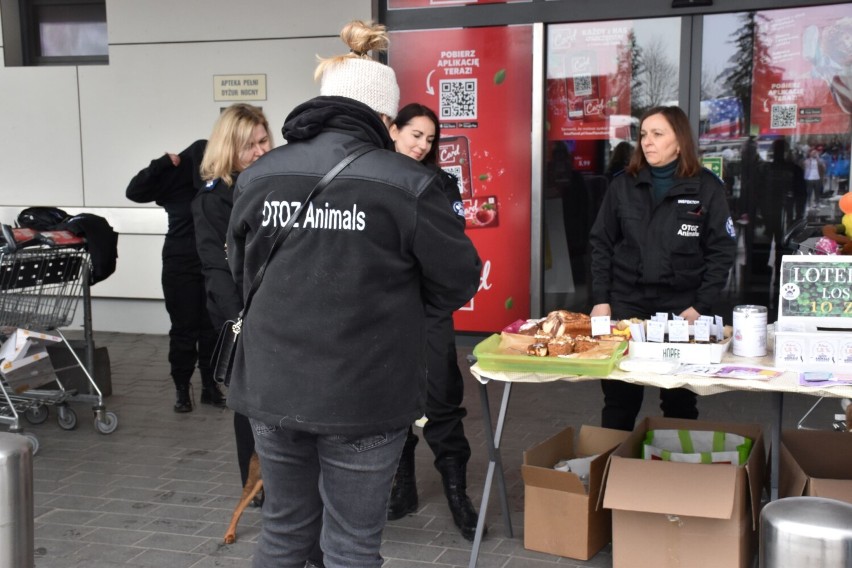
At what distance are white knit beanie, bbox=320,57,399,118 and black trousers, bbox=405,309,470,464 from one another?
1.52m

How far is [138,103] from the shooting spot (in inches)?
348

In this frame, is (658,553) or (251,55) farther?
(251,55)

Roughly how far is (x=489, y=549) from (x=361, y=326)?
1872 mm

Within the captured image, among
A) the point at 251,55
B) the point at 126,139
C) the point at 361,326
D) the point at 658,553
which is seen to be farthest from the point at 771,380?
the point at 126,139

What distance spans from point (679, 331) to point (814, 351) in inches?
19.1

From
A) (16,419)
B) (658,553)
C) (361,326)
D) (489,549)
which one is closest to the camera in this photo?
(361,326)

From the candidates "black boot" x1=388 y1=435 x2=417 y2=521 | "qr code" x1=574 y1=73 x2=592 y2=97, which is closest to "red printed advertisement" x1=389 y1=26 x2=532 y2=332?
"qr code" x1=574 y1=73 x2=592 y2=97

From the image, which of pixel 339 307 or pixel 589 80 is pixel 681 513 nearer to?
pixel 339 307

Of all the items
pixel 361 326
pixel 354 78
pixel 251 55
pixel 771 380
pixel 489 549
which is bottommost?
pixel 489 549

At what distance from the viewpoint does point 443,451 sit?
433 cm

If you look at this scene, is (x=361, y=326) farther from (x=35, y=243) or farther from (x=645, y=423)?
(x=35, y=243)

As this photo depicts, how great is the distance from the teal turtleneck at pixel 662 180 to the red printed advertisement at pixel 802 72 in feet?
10.9

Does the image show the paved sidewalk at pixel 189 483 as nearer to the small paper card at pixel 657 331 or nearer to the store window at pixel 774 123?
the small paper card at pixel 657 331

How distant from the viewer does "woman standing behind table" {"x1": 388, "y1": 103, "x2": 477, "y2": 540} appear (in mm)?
4230
